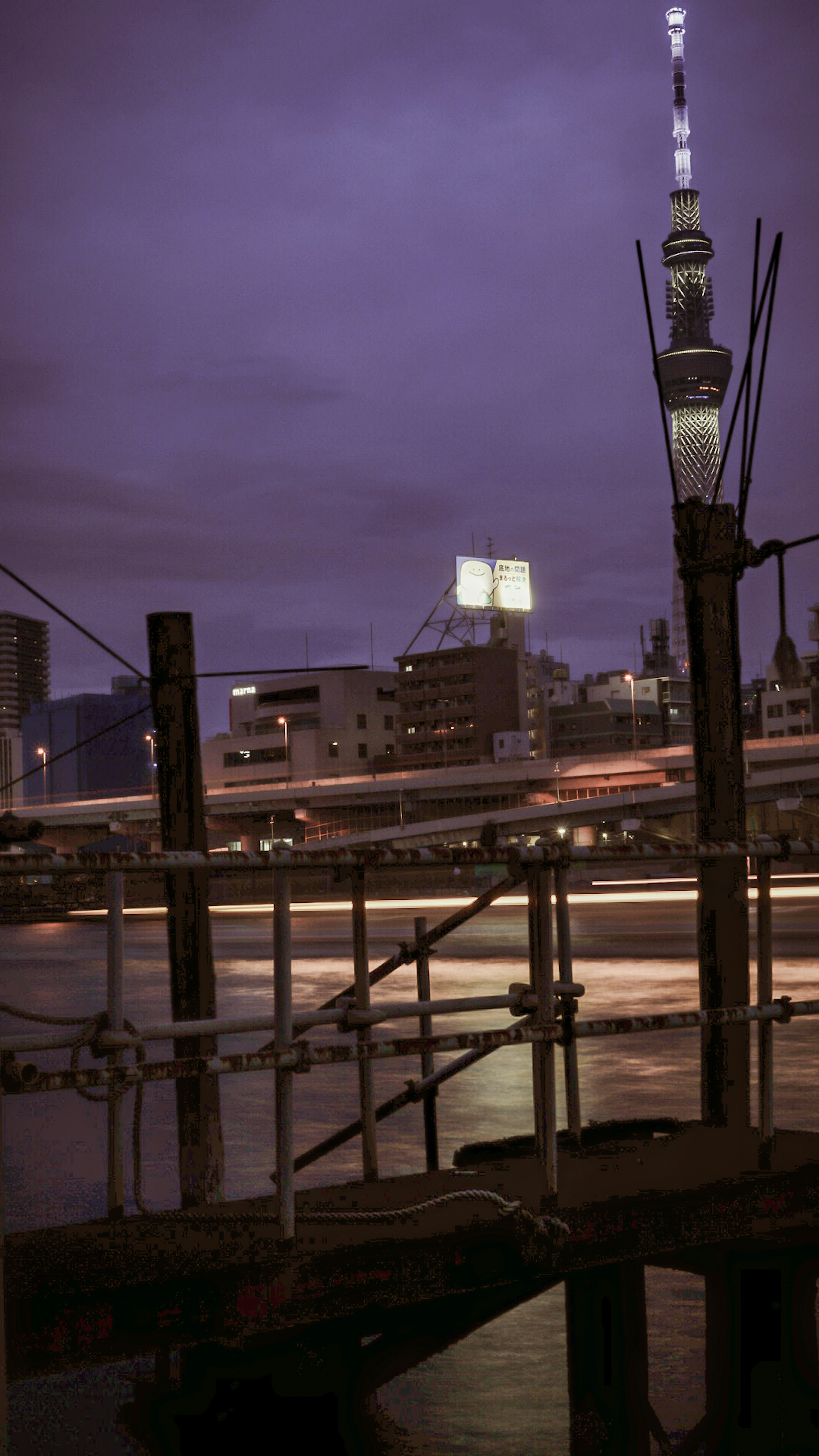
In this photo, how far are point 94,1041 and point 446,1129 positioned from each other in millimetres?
7530

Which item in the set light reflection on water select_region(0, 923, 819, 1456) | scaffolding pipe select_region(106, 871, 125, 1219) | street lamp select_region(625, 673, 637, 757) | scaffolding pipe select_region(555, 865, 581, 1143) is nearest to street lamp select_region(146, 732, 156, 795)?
street lamp select_region(625, 673, 637, 757)

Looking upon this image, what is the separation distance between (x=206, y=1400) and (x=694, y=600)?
5306mm

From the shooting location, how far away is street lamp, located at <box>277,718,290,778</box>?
460 ft

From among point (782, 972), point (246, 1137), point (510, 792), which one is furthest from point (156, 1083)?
point (510, 792)

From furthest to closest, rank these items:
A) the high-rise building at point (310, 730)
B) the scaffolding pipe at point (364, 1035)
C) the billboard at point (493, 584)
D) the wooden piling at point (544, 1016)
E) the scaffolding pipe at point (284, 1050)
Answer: the billboard at point (493, 584), the high-rise building at point (310, 730), the scaffolding pipe at point (364, 1035), the wooden piling at point (544, 1016), the scaffolding pipe at point (284, 1050)

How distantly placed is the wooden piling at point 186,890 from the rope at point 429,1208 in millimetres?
3232

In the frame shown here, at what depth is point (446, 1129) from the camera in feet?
36.8

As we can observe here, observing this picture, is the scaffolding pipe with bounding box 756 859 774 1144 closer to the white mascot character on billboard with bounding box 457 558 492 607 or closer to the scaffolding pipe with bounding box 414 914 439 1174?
the scaffolding pipe with bounding box 414 914 439 1174

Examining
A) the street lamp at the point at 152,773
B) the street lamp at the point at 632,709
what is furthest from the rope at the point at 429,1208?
the street lamp at the point at 632,709

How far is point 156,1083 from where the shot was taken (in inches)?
595

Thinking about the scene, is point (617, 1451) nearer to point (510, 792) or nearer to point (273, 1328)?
point (273, 1328)

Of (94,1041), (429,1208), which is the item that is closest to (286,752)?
(429,1208)

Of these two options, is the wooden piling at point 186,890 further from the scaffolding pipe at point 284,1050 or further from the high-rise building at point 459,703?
the high-rise building at point 459,703

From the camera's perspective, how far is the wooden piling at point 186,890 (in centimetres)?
799
